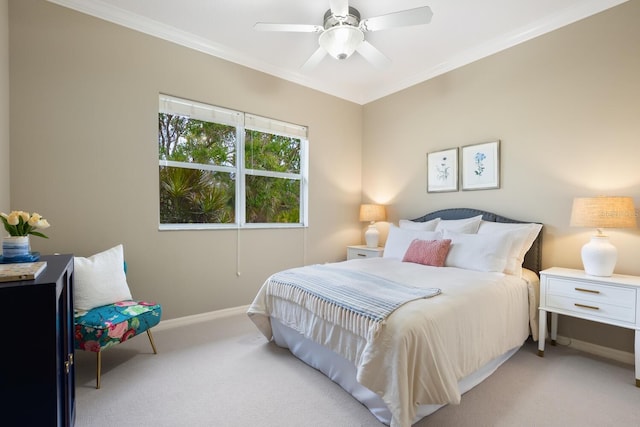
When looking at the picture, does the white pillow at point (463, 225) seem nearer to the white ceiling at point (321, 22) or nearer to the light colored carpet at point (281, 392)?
the light colored carpet at point (281, 392)

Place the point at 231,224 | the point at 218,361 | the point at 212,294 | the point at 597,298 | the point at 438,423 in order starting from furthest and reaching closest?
the point at 231,224 < the point at 212,294 < the point at 218,361 < the point at 597,298 < the point at 438,423

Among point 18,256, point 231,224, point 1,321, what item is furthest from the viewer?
point 231,224

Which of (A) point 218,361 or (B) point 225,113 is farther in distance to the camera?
(B) point 225,113

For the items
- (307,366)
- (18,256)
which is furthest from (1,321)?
(307,366)

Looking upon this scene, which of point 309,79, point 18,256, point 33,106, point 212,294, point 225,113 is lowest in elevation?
point 212,294

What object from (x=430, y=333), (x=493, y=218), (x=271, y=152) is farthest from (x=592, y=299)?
Answer: (x=271, y=152)

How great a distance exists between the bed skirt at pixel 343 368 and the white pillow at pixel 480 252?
70 cm

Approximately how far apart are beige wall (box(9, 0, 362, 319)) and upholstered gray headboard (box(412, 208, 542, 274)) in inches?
74.5

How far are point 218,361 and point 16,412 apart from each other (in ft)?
4.90

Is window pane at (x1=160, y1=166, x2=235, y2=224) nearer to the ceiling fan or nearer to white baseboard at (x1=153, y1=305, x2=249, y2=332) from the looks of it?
white baseboard at (x1=153, y1=305, x2=249, y2=332)

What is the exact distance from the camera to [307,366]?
7.54 feet

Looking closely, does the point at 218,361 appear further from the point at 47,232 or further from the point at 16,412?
the point at 47,232

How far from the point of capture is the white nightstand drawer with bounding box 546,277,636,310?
6.85ft

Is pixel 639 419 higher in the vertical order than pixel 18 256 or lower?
lower
